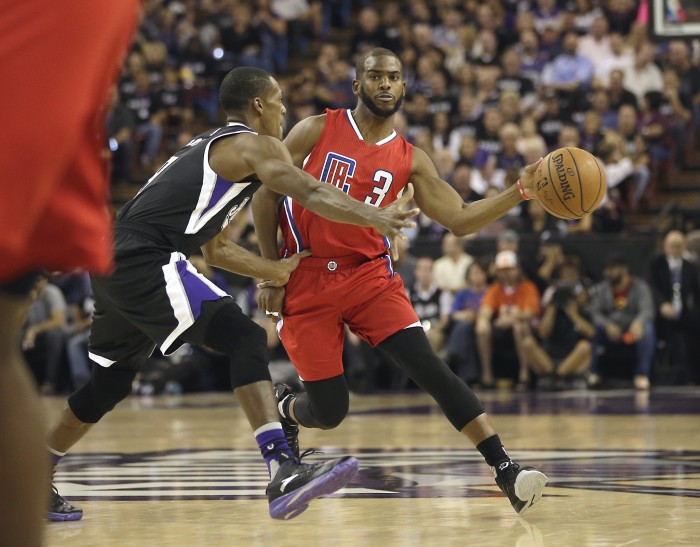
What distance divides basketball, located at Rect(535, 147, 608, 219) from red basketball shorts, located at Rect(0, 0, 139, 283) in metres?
3.17

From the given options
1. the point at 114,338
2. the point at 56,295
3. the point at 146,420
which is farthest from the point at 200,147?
the point at 56,295

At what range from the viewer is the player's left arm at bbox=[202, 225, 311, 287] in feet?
16.3

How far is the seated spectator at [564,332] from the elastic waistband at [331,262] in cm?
768

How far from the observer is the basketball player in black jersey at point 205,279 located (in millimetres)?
4172

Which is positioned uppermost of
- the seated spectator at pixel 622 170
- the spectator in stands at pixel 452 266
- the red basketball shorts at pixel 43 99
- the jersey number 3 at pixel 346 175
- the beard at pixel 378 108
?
the red basketball shorts at pixel 43 99

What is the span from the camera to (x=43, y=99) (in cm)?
186

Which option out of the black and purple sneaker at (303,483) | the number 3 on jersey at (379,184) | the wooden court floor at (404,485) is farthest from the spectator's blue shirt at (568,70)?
the black and purple sneaker at (303,483)

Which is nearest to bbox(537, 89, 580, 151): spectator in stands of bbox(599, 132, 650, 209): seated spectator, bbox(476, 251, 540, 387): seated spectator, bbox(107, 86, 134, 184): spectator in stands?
bbox(599, 132, 650, 209): seated spectator

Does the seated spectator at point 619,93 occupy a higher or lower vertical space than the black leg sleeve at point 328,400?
higher

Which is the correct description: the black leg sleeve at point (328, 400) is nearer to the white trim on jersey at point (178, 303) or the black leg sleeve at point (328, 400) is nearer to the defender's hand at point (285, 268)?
the defender's hand at point (285, 268)

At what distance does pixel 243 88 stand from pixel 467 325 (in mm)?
8467

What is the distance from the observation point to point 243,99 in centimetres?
475

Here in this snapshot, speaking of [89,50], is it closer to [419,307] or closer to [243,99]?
[243,99]

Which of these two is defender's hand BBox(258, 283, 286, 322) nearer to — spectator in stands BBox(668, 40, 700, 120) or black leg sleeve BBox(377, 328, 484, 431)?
black leg sleeve BBox(377, 328, 484, 431)
